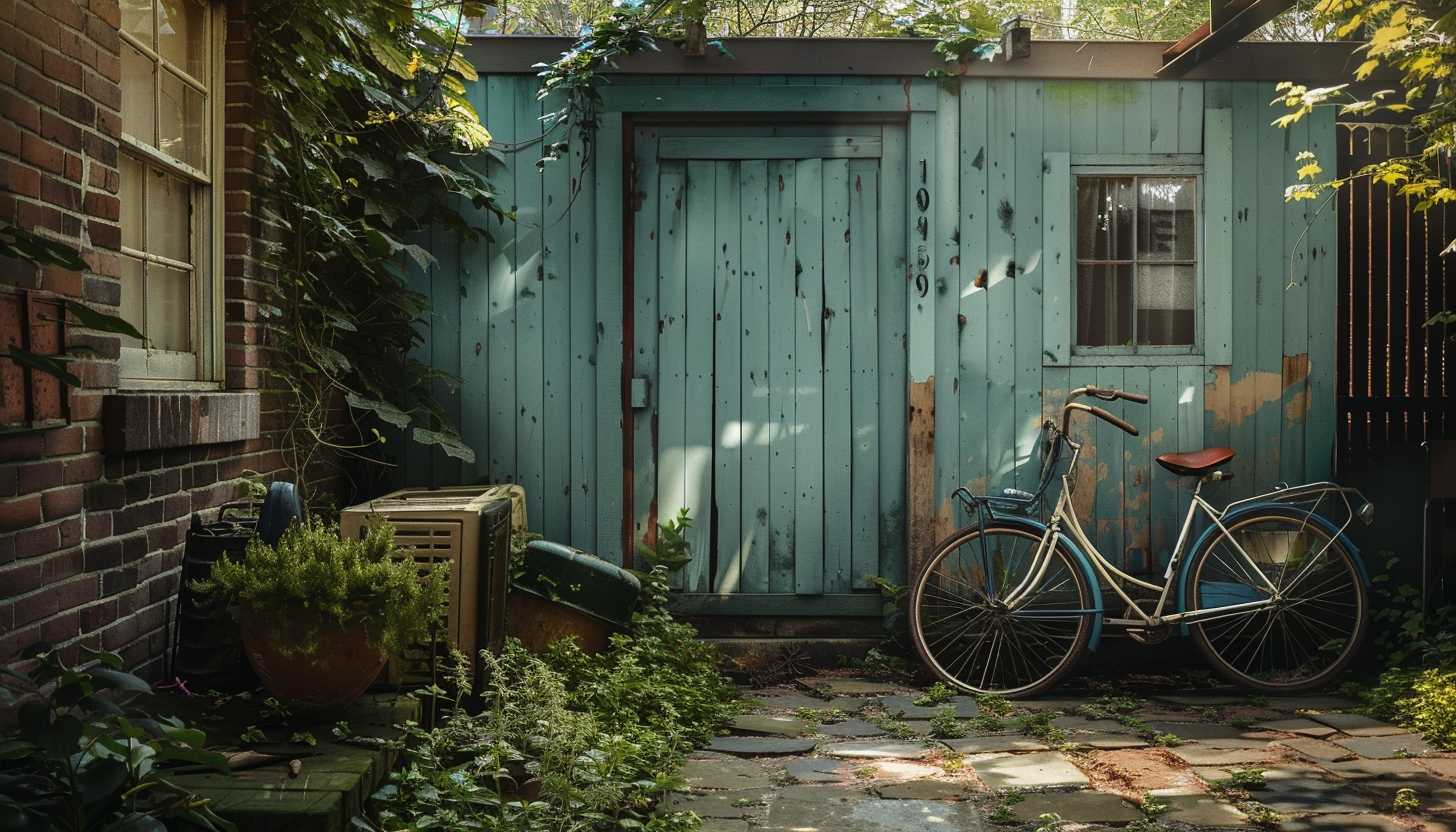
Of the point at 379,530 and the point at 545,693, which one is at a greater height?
the point at 379,530

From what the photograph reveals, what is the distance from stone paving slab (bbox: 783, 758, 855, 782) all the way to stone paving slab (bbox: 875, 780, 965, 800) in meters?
0.20

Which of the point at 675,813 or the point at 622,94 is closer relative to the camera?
the point at 675,813

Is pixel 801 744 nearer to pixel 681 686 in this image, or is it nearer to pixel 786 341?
pixel 681 686

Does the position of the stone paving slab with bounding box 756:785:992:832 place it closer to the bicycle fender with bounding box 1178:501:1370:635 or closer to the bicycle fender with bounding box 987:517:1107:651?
the bicycle fender with bounding box 987:517:1107:651

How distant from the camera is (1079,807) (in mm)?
3357

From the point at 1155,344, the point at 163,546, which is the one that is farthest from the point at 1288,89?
the point at 163,546

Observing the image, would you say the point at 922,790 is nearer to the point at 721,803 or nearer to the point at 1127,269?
the point at 721,803

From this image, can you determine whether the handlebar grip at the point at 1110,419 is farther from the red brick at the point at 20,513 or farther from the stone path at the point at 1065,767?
the red brick at the point at 20,513

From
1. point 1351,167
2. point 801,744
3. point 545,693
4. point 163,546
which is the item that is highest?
point 1351,167

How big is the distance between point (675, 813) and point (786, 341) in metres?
2.85

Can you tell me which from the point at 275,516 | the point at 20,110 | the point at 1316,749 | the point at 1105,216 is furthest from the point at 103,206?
the point at 1105,216

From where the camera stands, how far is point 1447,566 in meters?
5.24

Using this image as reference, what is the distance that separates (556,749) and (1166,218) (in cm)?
418

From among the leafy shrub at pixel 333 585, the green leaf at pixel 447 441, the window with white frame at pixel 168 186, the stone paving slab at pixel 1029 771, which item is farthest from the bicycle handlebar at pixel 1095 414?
the window with white frame at pixel 168 186
